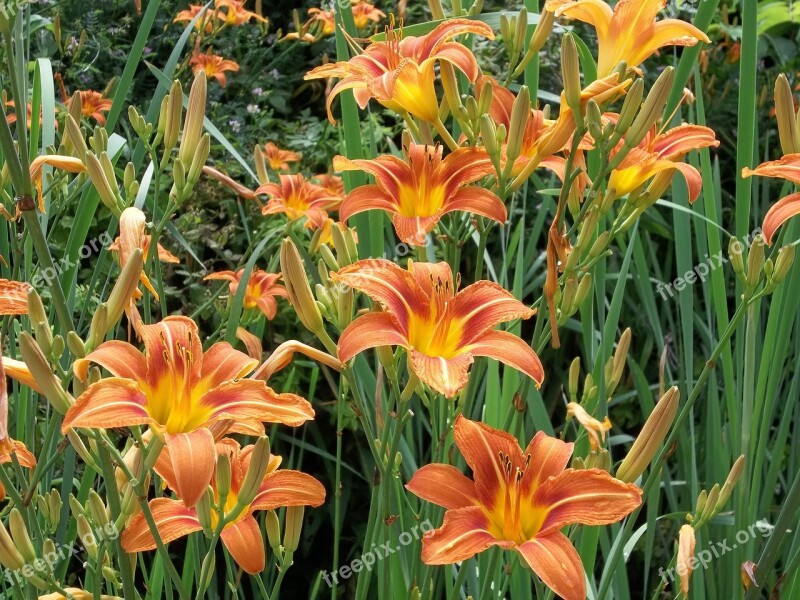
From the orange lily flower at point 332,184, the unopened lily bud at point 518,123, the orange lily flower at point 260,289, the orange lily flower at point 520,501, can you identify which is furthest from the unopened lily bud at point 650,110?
the orange lily flower at point 332,184

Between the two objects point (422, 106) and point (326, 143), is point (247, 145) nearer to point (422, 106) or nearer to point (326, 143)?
point (326, 143)

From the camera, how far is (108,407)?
0.71m

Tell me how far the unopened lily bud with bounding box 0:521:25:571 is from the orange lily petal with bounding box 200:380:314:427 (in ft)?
0.70

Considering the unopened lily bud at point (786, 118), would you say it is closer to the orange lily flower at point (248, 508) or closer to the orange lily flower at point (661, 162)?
the orange lily flower at point (661, 162)

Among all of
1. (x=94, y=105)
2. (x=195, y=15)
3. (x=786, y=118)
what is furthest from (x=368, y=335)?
(x=195, y=15)

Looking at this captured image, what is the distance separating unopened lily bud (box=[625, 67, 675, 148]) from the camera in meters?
0.93

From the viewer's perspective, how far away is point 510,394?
130 cm

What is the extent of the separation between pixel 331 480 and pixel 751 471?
3.72 feet

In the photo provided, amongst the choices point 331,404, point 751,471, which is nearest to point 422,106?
point 751,471

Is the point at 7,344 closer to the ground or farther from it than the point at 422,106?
closer to the ground

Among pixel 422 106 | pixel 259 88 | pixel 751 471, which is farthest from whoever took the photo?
pixel 259 88

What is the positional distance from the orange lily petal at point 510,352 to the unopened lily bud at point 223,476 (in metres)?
0.25

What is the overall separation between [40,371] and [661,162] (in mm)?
687

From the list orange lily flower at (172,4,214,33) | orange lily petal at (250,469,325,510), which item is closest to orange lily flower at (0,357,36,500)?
orange lily petal at (250,469,325,510)
